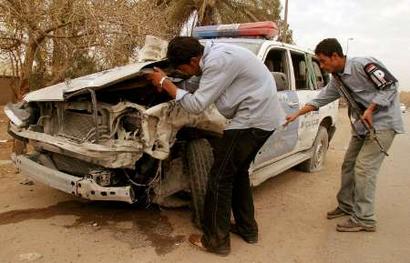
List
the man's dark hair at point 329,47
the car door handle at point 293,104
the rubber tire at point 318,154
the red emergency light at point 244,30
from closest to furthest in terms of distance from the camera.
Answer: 1. the man's dark hair at point 329,47
2. the car door handle at point 293,104
3. the red emergency light at point 244,30
4. the rubber tire at point 318,154

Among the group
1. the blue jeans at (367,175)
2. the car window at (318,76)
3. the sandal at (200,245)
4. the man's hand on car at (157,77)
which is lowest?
the sandal at (200,245)

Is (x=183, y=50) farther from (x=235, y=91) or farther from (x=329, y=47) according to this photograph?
(x=329, y=47)

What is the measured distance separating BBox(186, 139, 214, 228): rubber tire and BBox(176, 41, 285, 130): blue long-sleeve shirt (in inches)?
20.0

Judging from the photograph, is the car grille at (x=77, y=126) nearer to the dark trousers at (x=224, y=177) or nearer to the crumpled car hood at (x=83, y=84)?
A: the crumpled car hood at (x=83, y=84)

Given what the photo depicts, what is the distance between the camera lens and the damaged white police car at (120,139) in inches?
153

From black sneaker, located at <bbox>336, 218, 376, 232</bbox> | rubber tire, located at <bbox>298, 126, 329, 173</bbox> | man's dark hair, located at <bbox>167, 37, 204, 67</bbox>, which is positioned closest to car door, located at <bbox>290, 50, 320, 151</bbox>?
rubber tire, located at <bbox>298, 126, 329, 173</bbox>

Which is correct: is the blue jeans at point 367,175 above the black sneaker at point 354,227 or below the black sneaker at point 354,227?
above

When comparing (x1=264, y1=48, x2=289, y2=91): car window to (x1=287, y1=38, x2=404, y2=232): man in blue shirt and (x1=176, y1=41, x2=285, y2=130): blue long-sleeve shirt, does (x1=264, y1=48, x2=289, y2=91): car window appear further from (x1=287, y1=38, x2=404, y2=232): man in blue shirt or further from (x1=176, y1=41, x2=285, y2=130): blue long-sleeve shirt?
(x1=176, y1=41, x2=285, y2=130): blue long-sleeve shirt

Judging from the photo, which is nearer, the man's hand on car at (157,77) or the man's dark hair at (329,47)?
Answer: the man's hand on car at (157,77)

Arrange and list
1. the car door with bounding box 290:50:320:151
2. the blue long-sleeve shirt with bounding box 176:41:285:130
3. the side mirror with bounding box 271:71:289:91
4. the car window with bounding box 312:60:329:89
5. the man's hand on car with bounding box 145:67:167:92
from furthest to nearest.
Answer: the car window with bounding box 312:60:329:89 → the car door with bounding box 290:50:320:151 → the side mirror with bounding box 271:71:289:91 → the man's hand on car with bounding box 145:67:167:92 → the blue long-sleeve shirt with bounding box 176:41:285:130

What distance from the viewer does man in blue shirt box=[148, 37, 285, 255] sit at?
11.7ft

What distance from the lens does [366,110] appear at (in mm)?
4465

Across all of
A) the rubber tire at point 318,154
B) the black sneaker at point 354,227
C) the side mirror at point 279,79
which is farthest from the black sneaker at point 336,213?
the rubber tire at point 318,154

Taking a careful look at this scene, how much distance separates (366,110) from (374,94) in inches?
6.9
